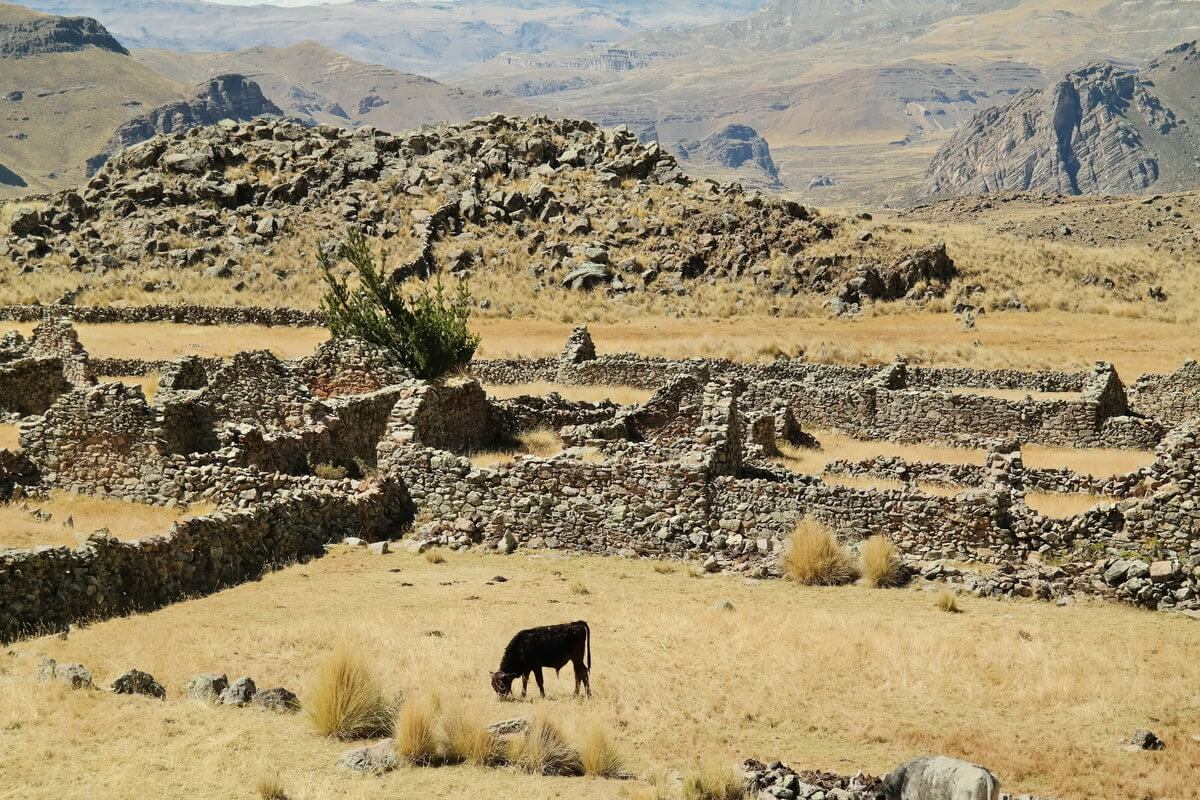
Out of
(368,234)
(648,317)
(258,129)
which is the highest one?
(258,129)

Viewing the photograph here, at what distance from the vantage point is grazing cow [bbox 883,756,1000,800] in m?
8.86

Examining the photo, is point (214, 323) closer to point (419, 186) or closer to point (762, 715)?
point (419, 186)

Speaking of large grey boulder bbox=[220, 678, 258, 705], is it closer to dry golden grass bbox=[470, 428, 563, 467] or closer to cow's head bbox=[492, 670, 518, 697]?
cow's head bbox=[492, 670, 518, 697]

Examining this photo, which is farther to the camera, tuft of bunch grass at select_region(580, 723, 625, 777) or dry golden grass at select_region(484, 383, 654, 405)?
dry golden grass at select_region(484, 383, 654, 405)

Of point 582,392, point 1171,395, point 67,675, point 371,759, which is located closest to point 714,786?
point 371,759

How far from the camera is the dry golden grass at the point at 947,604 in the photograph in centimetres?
1605

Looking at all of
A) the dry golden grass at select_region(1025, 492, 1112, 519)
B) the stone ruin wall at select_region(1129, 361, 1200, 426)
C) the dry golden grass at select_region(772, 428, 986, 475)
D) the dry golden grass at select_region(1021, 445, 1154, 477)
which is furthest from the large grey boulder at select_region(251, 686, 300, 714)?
the stone ruin wall at select_region(1129, 361, 1200, 426)

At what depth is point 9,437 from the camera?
2464 cm

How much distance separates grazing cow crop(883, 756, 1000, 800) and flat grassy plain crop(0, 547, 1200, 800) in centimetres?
145

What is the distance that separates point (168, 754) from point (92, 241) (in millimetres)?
69124

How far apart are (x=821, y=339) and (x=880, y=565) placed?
1476 inches

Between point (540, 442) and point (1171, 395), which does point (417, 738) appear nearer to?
point (540, 442)

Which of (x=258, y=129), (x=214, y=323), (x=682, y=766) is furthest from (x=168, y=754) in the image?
(x=258, y=129)

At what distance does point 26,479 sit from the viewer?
846 inches
